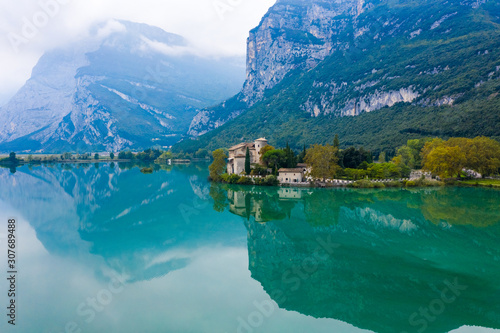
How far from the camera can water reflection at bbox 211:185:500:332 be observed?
32.9 ft

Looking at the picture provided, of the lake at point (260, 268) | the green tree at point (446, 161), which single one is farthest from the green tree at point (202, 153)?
the lake at point (260, 268)

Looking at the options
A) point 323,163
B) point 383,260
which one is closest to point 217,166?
point 323,163

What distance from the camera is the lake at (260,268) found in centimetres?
982

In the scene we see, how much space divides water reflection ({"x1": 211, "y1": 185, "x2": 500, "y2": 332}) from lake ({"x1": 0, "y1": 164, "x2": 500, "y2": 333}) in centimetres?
6

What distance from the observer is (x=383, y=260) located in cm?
1429

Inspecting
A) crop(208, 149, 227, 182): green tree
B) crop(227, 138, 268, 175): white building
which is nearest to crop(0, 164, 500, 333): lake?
crop(208, 149, 227, 182): green tree

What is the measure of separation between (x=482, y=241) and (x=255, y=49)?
533 feet

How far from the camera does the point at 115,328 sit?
9.41 metres

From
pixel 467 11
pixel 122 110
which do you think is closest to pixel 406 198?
pixel 467 11

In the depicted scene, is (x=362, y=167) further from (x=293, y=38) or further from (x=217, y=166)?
(x=293, y=38)

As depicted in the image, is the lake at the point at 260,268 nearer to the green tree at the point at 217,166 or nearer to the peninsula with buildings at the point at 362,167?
the peninsula with buildings at the point at 362,167

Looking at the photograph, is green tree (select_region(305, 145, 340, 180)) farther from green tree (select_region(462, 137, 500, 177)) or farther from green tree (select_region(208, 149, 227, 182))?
green tree (select_region(462, 137, 500, 177))

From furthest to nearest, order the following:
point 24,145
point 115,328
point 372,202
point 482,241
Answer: point 24,145 → point 372,202 → point 482,241 → point 115,328

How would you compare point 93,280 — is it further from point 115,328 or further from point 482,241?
point 482,241
